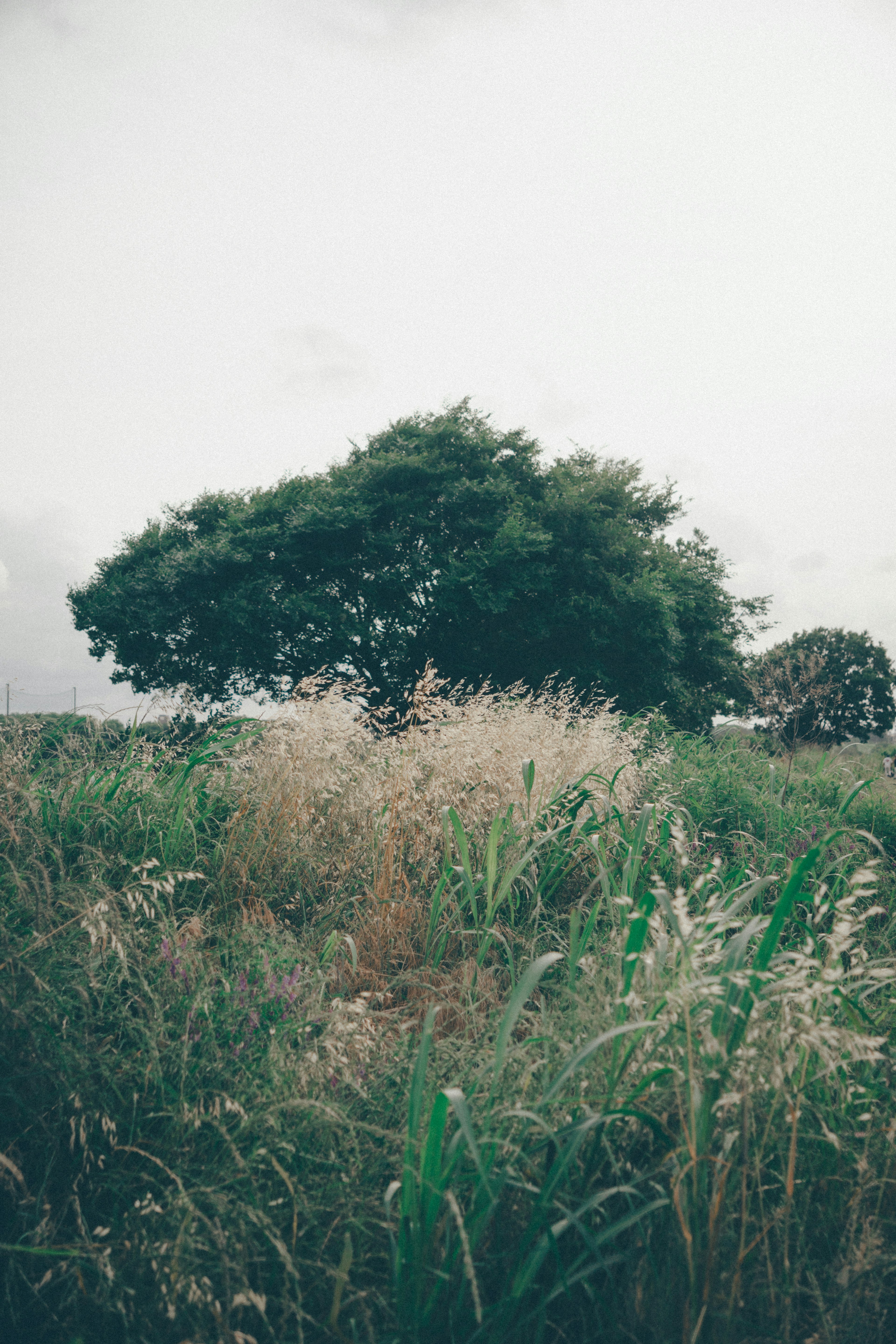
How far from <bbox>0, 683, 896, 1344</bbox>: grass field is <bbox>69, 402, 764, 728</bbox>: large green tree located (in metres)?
Answer: 10.1

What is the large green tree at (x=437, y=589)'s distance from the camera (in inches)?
487

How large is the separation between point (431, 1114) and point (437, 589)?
11.7 metres

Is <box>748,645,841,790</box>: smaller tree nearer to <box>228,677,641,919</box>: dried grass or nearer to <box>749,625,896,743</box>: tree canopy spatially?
<box>228,677,641,919</box>: dried grass

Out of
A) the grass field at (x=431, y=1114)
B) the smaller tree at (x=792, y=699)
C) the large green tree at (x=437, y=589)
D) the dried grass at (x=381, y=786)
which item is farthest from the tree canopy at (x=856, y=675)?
the grass field at (x=431, y=1114)

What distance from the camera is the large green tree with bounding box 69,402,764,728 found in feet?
40.6

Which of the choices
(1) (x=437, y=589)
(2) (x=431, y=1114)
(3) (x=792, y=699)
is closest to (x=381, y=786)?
(2) (x=431, y=1114)

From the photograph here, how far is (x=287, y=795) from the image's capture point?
2.76 m

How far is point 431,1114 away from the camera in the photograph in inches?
51.3

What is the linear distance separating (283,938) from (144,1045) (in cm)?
64

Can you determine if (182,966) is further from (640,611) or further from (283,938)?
(640,611)

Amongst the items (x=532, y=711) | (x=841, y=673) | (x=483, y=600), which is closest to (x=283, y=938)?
(x=532, y=711)

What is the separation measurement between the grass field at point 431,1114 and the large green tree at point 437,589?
1013 centimetres

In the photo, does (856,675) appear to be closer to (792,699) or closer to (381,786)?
(792,699)

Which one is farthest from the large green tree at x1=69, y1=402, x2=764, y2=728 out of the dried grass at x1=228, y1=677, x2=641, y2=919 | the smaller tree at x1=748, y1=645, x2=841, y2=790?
the dried grass at x1=228, y1=677, x2=641, y2=919
